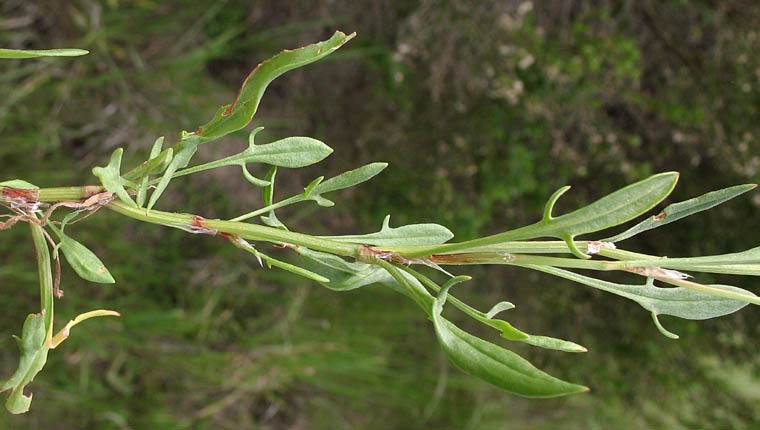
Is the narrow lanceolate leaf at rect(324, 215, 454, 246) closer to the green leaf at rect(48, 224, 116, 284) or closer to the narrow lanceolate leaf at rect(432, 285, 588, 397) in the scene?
the narrow lanceolate leaf at rect(432, 285, 588, 397)

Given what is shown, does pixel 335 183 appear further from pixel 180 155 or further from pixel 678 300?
pixel 678 300

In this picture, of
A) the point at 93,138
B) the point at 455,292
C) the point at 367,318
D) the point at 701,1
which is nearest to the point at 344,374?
the point at 367,318

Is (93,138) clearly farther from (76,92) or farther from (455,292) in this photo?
(455,292)

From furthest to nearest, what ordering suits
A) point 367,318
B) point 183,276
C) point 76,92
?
point 367,318 → point 183,276 → point 76,92

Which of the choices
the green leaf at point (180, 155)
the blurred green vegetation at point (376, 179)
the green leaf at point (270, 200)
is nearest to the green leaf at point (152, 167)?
the green leaf at point (180, 155)

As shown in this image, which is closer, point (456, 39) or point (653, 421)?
point (456, 39)

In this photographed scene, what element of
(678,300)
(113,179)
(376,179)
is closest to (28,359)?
(113,179)

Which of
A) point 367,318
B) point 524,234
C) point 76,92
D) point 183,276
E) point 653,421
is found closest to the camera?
point 524,234
